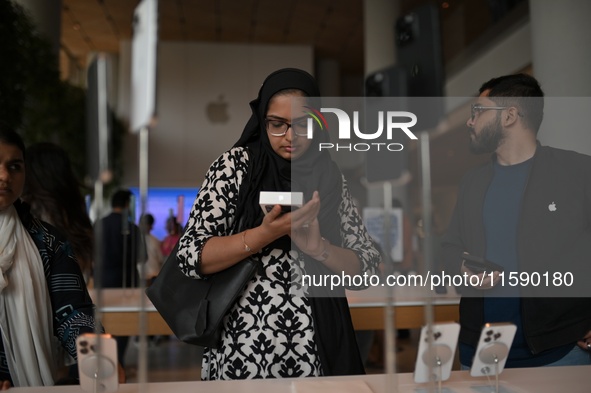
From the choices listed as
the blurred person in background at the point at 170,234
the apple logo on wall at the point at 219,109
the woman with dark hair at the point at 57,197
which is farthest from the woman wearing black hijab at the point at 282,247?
the apple logo on wall at the point at 219,109

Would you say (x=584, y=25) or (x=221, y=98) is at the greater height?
(x=221, y=98)

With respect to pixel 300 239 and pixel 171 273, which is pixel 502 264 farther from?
pixel 171 273

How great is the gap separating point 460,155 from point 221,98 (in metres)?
6.31

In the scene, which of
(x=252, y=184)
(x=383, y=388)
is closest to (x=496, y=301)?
(x=383, y=388)

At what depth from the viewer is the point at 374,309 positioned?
1.82 metres

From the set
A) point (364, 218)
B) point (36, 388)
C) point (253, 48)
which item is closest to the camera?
point (36, 388)

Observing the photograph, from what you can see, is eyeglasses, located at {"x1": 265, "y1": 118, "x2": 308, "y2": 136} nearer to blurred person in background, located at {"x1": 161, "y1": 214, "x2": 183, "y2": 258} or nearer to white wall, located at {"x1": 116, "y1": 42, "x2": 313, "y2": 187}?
blurred person in background, located at {"x1": 161, "y1": 214, "x2": 183, "y2": 258}

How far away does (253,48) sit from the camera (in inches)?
283

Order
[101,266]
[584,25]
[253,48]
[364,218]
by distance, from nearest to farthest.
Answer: [101,266] → [364,218] → [584,25] → [253,48]

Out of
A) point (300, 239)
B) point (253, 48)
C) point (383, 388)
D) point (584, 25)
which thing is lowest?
point (383, 388)

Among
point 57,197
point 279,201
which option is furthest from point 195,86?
point 279,201

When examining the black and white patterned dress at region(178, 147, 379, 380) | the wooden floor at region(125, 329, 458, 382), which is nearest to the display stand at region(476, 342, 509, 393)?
the black and white patterned dress at region(178, 147, 379, 380)

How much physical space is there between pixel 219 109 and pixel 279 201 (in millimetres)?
6472

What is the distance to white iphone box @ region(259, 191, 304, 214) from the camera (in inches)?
45.4
